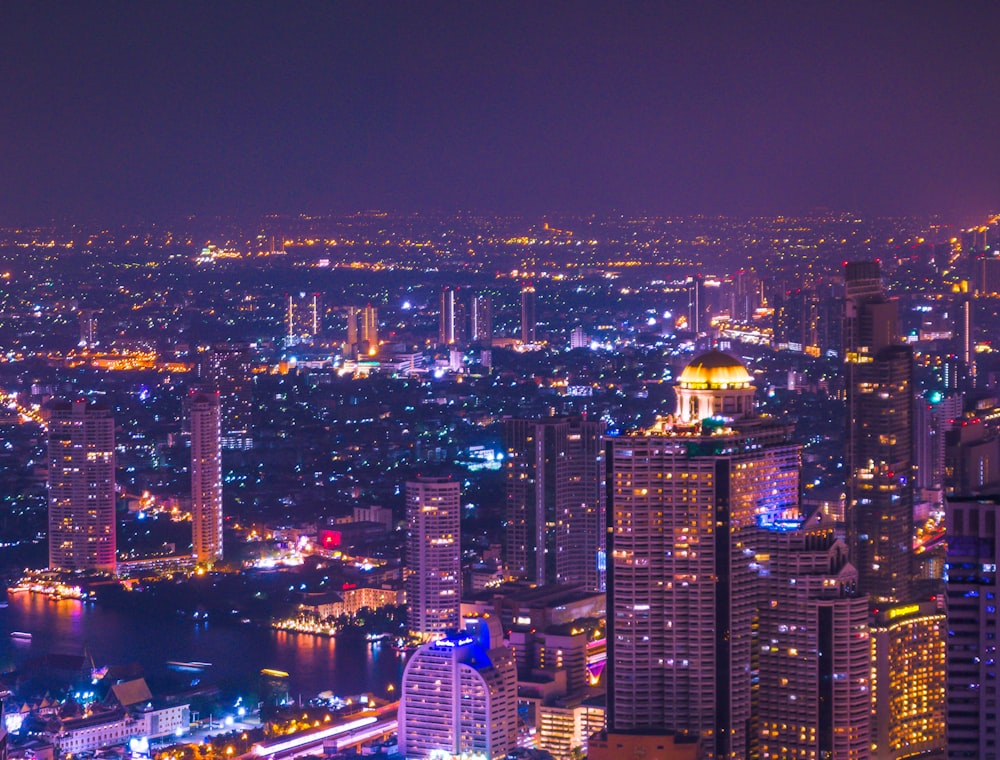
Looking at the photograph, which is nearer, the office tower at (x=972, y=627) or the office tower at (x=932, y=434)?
the office tower at (x=972, y=627)

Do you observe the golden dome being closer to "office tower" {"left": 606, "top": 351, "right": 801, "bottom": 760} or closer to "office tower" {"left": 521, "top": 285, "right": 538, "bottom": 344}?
"office tower" {"left": 606, "top": 351, "right": 801, "bottom": 760}

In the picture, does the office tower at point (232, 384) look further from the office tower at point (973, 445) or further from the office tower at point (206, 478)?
the office tower at point (973, 445)

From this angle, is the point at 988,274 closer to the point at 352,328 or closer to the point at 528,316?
the point at 528,316

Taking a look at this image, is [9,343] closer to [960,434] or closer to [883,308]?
[883,308]

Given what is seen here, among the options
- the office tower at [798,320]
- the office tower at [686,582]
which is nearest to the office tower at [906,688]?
the office tower at [686,582]

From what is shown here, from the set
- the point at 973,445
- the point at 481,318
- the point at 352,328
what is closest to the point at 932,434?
the point at 973,445

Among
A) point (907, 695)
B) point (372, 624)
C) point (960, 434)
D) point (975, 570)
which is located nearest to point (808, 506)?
point (907, 695)
